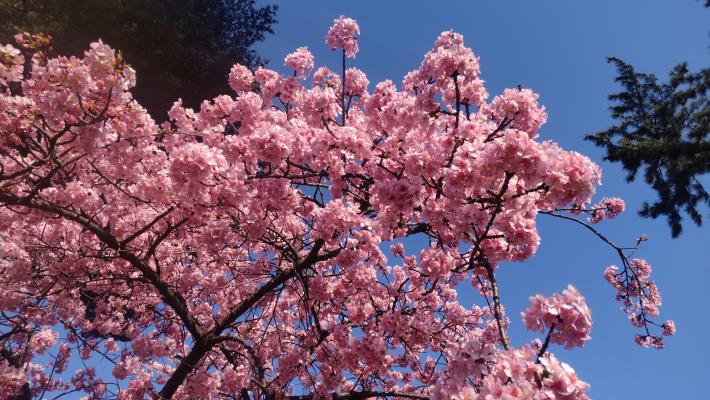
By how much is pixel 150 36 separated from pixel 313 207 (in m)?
13.0

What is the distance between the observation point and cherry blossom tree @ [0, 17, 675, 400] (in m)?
3.74

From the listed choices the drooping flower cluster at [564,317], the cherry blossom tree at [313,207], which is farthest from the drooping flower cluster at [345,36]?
the drooping flower cluster at [564,317]

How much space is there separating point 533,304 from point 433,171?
1545 mm

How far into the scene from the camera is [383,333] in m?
6.31

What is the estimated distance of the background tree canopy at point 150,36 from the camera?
48.4ft

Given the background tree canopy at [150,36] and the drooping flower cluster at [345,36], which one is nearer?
the drooping flower cluster at [345,36]

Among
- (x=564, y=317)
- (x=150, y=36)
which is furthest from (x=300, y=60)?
(x=150, y=36)

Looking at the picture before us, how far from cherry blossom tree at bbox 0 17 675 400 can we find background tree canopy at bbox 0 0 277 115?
365 inches

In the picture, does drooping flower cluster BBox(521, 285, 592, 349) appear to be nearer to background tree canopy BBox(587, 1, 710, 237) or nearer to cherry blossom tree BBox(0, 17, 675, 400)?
cherry blossom tree BBox(0, 17, 675, 400)

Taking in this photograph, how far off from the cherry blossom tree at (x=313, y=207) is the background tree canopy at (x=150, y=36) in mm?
9275

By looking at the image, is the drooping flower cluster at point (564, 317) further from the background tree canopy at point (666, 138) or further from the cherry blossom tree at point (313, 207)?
the background tree canopy at point (666, 138)

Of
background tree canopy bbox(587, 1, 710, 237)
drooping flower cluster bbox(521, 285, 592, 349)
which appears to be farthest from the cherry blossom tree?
background tree canopy bbox(587, 1, 710, 237)

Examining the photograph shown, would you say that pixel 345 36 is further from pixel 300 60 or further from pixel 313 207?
pixel 313 207

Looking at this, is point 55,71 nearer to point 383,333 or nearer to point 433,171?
point 433,171
